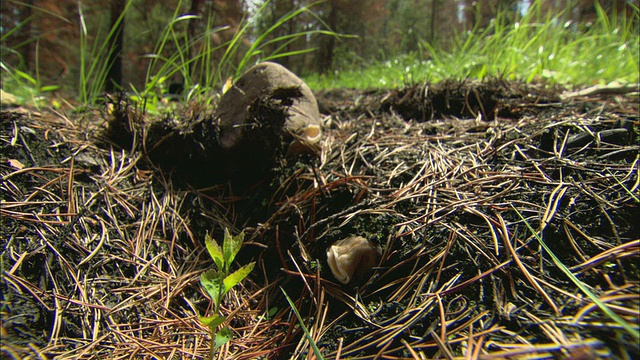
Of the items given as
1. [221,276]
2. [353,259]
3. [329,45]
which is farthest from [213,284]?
[329,45]

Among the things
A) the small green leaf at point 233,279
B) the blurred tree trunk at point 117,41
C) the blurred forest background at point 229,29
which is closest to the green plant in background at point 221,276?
the small green leaf at point 233,279

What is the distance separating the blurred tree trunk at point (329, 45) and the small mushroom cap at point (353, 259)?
356 inches

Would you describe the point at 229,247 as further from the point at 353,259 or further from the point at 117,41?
the point at 117,41

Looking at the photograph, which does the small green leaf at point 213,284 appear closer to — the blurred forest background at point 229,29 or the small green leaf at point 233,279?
the small green leaf at point 233,279

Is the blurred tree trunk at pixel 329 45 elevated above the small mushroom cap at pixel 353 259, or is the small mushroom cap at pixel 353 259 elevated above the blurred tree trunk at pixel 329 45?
the blurred tree trunk at pixel 329 45

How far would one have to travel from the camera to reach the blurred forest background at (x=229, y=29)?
3.63 meters

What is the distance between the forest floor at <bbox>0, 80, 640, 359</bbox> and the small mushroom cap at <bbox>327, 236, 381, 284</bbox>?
0.04 meters

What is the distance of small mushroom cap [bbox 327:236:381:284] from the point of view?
98cm

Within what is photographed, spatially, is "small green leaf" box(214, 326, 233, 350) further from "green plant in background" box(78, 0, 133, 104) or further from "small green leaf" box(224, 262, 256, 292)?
"green plant in background" box(78, 0, 133, 104)

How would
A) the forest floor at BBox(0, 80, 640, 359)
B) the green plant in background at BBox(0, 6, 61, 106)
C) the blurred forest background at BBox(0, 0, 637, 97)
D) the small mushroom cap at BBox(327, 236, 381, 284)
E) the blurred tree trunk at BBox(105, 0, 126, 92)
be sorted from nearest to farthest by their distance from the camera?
the forest floor at BBox(0, 80, 640, 359), the small mushroom cap at BBox(327, 236, 381, 284), the green plant in background at BBox(0, 6, 61, 106), the blurred tree trunk at BBox(105, 0, 126, 92), the blurred forest background at BBox(0, 0, 637, 97)

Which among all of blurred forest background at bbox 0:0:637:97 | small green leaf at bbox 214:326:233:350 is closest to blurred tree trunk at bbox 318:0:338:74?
blurred forest background at bbox 0:0:637:97

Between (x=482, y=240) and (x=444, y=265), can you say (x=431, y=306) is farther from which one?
(x=482, y=240)

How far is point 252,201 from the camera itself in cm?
147

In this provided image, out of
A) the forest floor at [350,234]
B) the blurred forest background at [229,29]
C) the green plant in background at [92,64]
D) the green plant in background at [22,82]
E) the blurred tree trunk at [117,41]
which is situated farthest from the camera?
the blurred forest background at [229,29]
